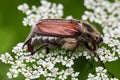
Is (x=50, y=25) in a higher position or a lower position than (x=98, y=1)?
lower

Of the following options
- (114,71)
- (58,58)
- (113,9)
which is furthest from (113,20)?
(58,58)

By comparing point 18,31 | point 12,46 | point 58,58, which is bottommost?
point 58,58

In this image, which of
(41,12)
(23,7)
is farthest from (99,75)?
(23,7)

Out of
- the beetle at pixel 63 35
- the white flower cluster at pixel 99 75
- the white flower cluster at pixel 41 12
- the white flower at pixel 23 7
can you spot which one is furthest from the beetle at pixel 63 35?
the white flower at pixel 23 7

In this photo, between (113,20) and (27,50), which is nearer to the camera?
(27,50)

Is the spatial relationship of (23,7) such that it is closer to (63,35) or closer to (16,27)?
(16,27)

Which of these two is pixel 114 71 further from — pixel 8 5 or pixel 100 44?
pixel 8 5

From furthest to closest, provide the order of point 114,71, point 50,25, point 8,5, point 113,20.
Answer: point 8,5, point 113,20, point 114,71, point 50,25

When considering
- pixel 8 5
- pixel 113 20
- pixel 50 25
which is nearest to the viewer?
pixel 50 25
